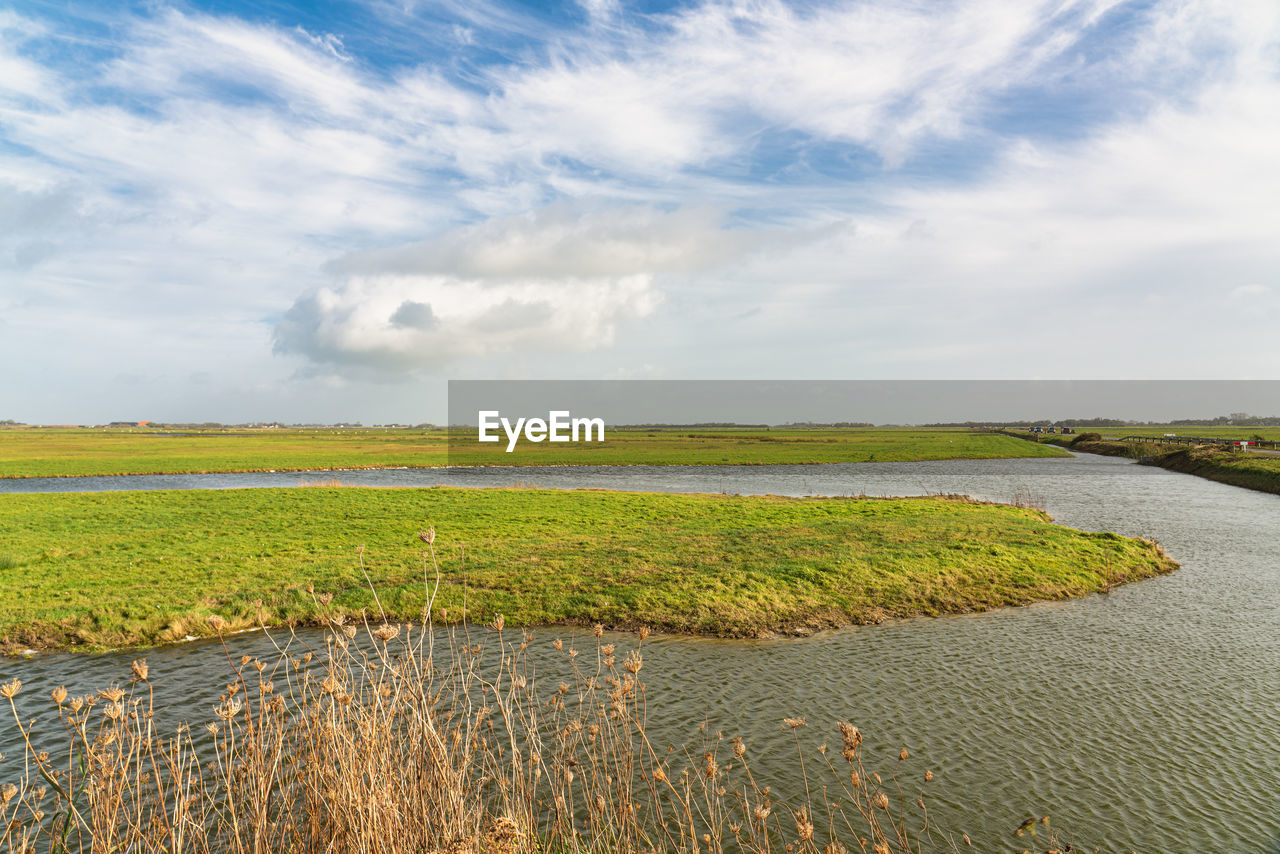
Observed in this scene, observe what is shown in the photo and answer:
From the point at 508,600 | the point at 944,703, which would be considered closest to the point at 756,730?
the point at 944,703

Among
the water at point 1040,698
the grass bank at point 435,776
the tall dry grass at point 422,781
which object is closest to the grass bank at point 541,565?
the water at point 1040,698

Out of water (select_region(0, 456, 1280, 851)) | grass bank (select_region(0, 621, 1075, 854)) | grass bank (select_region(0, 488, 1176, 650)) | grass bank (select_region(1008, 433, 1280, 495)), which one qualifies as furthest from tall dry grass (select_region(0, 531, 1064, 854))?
grass bank (select_region(1008, 433, 1280, 495))

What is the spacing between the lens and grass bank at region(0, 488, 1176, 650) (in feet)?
62.1

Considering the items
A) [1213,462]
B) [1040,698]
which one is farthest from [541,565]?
[1213,462]

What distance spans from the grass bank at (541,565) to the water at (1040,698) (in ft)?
4.26

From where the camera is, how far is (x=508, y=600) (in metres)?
20.2

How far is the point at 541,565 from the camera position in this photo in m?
23.9

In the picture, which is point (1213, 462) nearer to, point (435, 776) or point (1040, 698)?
point (1040, 698)

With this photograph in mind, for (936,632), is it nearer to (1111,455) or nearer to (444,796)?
(444,796)

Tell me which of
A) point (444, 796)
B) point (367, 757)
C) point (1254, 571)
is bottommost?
point (1254, 571)

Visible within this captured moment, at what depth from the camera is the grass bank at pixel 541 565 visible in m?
18.9

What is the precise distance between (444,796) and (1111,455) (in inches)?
5422

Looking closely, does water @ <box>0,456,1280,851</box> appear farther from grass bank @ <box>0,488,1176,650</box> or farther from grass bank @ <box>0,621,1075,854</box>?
grass bank @ <box>0,488,1176,650</box>

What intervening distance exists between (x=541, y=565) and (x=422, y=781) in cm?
1756
